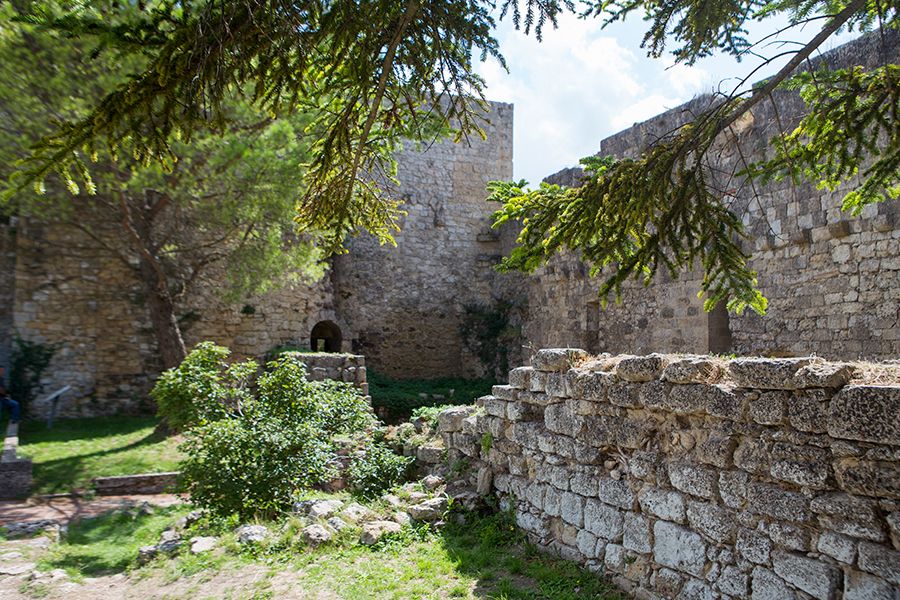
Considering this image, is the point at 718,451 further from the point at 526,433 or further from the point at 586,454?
the point at 526,433

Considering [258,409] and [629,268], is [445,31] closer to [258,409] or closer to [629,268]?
[629,268]

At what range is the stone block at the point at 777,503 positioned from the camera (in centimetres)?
302

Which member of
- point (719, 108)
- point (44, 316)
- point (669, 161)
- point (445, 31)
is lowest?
point (44, 316)

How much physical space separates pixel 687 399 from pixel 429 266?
1306 centimetres

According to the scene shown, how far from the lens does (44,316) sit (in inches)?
419

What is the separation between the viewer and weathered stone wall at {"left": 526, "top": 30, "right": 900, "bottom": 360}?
688cm

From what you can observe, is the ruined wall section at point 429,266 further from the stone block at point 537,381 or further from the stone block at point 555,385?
the stone block at point 555,385

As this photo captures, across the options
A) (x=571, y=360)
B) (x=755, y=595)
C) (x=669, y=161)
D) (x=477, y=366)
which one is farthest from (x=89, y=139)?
(x=477, y=366)

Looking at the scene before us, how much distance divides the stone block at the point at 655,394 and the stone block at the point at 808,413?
85 centimetres

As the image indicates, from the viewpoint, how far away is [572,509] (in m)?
4.60

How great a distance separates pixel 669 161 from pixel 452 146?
12858 millimetres

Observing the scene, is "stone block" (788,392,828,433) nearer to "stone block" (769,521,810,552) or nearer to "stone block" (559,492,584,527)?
"stone block" (769,521,810,552)

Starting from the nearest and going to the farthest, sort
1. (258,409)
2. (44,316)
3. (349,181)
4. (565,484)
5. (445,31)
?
(445,31) → (565,484) → (349,181) → (258,409) → (44,316)

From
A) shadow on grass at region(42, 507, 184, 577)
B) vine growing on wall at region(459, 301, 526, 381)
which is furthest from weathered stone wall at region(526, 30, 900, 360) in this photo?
→ shadow on grass at region(42, 507, 184, 577)
